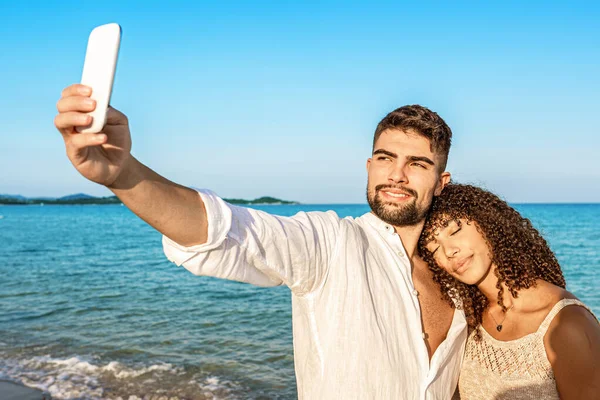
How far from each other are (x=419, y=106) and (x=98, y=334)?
10287 millimetres

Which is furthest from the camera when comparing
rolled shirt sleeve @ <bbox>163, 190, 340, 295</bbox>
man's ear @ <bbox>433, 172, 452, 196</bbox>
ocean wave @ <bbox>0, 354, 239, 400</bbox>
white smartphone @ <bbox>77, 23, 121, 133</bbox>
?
ocean wave @ <bbox>0, 354, 239, 400</bbox>

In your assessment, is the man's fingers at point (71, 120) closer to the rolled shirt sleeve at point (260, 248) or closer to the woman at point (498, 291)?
the rolled shirt sleeve at point (260, 248)

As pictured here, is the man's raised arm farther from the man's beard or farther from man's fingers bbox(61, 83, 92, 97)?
the man's beard

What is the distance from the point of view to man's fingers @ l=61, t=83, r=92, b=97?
1.32 m

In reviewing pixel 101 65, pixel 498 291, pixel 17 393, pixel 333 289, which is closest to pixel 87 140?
pixel 101 65

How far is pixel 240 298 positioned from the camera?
51.5 feet

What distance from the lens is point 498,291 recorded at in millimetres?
3617

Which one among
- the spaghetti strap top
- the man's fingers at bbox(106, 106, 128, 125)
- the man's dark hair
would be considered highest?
the man's dark hair

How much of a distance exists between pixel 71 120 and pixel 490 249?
308 centimetres

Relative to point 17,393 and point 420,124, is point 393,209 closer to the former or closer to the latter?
point 420,124

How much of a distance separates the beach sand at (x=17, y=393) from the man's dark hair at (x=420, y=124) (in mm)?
6627

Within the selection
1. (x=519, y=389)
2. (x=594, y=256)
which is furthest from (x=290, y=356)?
(x=594, y=256)

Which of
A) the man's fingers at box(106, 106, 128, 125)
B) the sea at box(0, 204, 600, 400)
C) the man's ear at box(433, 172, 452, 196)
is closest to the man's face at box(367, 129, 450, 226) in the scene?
the man's ear at box(433, 172, 452, 196)

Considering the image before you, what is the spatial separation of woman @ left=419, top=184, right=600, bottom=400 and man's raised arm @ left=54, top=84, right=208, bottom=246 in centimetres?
228
